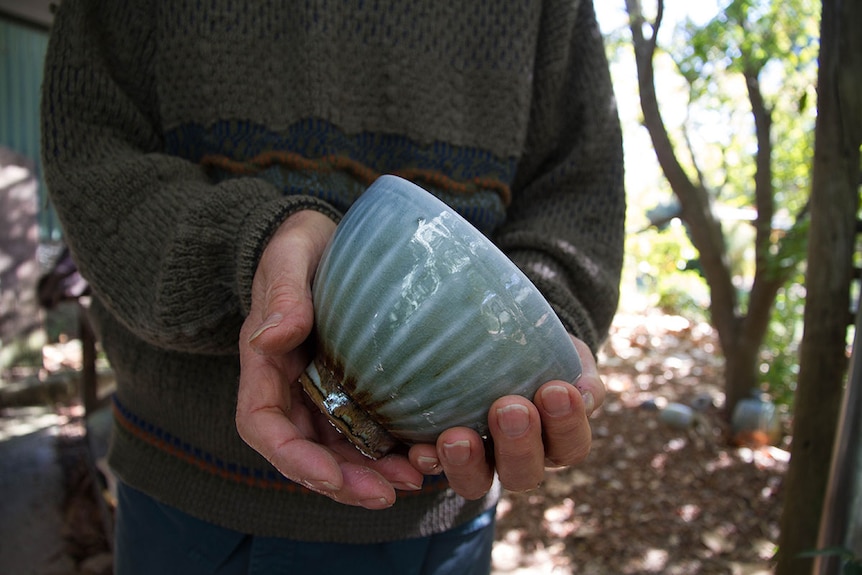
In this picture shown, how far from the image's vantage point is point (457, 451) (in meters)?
0.74

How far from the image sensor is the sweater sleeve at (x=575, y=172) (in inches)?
44.4

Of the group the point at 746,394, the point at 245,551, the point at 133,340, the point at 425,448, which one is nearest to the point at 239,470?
the point at 245,551

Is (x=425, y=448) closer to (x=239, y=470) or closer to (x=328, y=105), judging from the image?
(x=239, y=470)

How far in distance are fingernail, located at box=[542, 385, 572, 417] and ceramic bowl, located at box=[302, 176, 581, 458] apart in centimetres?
2

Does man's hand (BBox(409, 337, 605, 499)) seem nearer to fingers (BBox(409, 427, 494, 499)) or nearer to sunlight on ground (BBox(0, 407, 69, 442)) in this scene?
fingers (BBox(409, 427, 494, 499))

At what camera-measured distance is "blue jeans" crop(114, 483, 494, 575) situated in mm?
1044

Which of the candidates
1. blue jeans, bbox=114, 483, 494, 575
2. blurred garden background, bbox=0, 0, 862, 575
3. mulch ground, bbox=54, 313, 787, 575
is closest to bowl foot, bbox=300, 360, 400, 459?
blue jeans, bbox=114, 483, 494, 575

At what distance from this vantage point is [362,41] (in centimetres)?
111

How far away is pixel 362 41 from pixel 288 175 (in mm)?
257

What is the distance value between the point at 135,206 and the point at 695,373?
5207 millimetres

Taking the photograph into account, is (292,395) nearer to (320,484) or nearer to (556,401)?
(320,484)

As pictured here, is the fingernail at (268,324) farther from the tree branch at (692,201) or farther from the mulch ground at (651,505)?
the tree branch at (692,201)

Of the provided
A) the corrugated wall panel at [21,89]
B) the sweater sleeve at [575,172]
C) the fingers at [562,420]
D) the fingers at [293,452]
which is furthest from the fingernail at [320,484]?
the corrugated wall panel at [21,89]

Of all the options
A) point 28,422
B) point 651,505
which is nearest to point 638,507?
point 651,505
